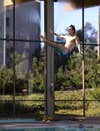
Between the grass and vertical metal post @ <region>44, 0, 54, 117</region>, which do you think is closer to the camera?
the grass

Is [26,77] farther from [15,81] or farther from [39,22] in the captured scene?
[39,22]

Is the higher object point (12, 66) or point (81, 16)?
point (81, 16)

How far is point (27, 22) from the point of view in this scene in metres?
16.6

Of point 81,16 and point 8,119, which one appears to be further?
point 81,16

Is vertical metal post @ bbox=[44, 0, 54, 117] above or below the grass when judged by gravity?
above

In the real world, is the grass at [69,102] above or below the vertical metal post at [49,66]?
below

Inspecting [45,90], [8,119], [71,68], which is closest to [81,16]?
[71,68]

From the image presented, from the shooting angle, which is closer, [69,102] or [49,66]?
[49,66]

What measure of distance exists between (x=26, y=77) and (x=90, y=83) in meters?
2.47

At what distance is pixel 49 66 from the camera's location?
→ 16703 millimetres

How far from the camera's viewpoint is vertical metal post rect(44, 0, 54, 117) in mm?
16609

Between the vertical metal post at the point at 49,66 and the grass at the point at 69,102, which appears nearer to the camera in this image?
the grass at the point at 69,102

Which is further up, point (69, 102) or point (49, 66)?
point (49, 66)

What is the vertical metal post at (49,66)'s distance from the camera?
16.6m
